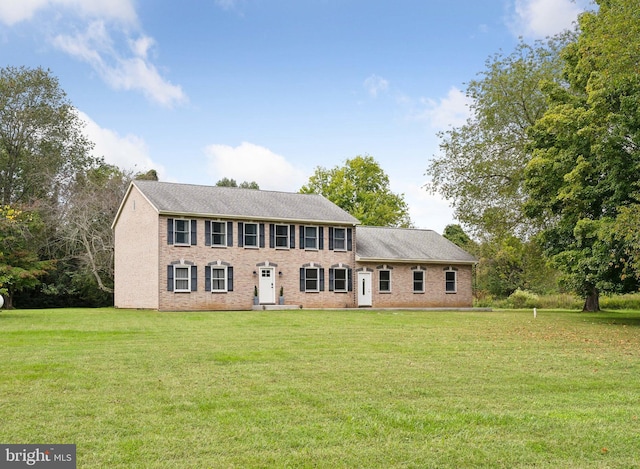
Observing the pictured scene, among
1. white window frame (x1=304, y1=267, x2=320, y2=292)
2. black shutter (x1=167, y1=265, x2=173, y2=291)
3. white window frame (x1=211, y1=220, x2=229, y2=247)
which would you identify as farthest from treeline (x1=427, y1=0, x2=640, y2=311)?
black shutter (x1=167, y1=265, x2=173, y2=291)

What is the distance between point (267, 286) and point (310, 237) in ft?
11.6

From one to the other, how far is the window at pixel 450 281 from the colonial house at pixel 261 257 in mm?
58

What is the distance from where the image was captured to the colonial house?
31.1 metres

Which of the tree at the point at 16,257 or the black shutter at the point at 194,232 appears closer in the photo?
the tree at the point at 16,257

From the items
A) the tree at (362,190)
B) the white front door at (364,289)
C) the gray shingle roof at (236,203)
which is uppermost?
the tree at (362,190)

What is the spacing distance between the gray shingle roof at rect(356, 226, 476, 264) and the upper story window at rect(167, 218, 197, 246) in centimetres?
915

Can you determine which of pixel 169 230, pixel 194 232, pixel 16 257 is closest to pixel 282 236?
pixel 194 232

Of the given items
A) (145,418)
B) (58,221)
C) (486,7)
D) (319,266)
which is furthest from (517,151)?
(145,418)

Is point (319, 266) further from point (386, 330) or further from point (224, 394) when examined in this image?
point (224, 394)

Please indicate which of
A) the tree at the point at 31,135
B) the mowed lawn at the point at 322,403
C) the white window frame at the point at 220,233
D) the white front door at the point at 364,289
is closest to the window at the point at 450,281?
the white front door at the point at 364,289

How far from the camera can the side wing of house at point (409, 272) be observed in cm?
3581

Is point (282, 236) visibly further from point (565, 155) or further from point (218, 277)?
point (565, 155)

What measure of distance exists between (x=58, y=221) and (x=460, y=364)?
114 ft

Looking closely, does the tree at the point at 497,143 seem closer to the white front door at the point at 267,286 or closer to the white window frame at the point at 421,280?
the white window frame at the point at 421,280
